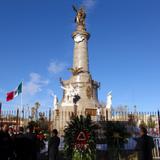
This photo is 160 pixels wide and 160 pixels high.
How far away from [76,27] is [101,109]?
13.1 meters

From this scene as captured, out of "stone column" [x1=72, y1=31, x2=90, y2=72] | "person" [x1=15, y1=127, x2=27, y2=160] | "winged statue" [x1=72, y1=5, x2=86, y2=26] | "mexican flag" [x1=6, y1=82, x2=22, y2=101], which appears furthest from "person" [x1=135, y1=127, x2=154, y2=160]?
"winged statue" [x1=72, y1=5, x2=86, y2=26]

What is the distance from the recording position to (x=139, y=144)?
895 cm

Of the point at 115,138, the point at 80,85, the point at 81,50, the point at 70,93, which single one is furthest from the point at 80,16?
the point at 115,138

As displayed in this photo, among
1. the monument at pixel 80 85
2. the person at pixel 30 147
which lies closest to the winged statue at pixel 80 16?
the monument at pixel 80 85

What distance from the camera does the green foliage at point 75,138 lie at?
13.9 metres

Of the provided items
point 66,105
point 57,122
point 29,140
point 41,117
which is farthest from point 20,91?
point 29,140

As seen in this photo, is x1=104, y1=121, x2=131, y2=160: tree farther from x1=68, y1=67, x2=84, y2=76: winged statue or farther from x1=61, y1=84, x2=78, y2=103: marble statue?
x1=68, y1=67, x2=84, y2=76: winged statue

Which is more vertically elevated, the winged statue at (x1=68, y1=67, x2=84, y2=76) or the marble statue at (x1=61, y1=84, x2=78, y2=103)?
the winged statue at (x1=68, y1=67, x2=84, y2=76)

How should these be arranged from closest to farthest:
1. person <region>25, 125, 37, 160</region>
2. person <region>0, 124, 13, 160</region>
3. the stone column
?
person <region>0, 124, 13, 160</region>, person <region>25, 125, 37, 160</region>, the stone column

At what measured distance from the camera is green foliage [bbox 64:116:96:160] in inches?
547

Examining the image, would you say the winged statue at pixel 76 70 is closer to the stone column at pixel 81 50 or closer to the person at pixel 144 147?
the stone column at pixel 81 50

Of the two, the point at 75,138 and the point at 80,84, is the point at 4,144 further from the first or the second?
the point at 80,84

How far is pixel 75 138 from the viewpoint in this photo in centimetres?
1441

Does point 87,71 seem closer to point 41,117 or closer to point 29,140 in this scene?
point 41,117
